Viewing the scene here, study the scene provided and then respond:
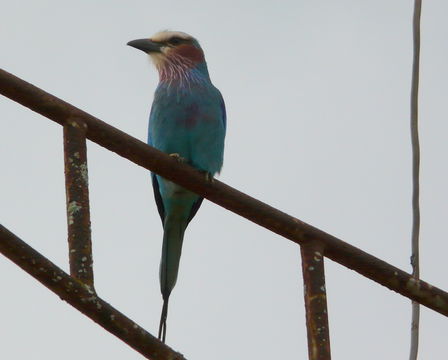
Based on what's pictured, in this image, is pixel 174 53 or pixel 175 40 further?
pixel 175 40

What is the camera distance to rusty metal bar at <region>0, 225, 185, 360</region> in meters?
1.62

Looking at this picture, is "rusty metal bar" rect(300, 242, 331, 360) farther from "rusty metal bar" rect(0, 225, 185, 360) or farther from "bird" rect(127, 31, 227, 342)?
"bird" rect(127, 31, 227, 342)

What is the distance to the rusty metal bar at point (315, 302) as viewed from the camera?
6.59 ft

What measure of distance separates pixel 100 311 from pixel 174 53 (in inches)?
173

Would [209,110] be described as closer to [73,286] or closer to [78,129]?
[78,129]

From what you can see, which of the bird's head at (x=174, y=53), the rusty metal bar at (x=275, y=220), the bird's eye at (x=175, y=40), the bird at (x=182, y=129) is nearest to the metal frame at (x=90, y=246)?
the rusty metal bar at (x=275, y=220)

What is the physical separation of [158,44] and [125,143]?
154 inches

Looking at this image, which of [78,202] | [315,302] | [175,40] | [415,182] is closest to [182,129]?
[175,40]

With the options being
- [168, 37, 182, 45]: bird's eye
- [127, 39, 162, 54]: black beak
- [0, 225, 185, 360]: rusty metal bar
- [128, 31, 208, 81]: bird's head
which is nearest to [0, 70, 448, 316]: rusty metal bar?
[0, 225, 185, 360]: rusty metal bar

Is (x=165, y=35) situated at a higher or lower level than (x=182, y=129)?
higher

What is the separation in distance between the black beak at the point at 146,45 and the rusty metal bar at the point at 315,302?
3800 millimetres

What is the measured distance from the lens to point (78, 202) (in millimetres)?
1906

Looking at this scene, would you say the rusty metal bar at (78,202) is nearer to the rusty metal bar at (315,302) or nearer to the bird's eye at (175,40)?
the rusty metal bar at (315,302)

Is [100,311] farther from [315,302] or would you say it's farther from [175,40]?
[175,40]
